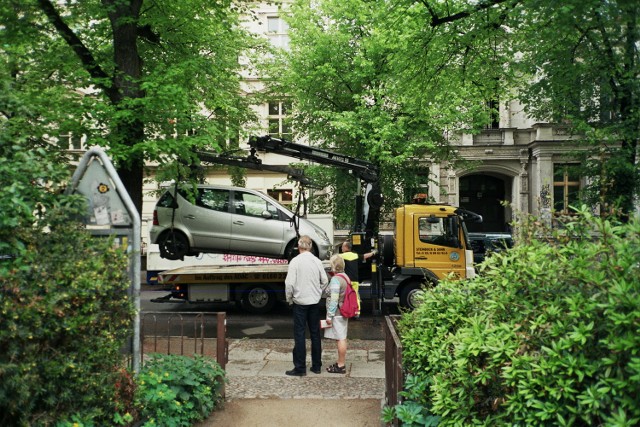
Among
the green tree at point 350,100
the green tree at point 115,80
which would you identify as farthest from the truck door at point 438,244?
the green tree at point 115,80

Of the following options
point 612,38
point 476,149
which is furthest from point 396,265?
point 476,149

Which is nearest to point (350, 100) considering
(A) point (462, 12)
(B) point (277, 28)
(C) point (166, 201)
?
(C) point (166, 201)

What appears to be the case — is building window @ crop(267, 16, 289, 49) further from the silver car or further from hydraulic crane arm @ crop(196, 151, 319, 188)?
hydraulic crane arm @ crop(196, 151, 319, 188)

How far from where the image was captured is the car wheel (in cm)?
1269

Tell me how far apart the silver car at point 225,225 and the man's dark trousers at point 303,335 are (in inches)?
212

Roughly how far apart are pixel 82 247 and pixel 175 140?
189 inches

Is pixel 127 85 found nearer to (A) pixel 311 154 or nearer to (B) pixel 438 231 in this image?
(A) pixel 311 154

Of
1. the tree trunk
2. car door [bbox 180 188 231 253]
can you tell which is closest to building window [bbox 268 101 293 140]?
car door [bbox 180 188 231 253]

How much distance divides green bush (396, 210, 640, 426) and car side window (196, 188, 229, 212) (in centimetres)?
942

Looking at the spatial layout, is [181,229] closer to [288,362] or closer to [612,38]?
[288,362]

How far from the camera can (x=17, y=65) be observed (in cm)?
891

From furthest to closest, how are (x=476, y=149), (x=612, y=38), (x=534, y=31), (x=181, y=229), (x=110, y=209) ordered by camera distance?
(x=476, y=149), (x=181, y=229), (x=612, y=38), (x=534, y=31), (x=110, y=209)

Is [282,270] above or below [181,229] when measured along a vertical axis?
below

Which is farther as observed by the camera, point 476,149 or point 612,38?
point 476,149
